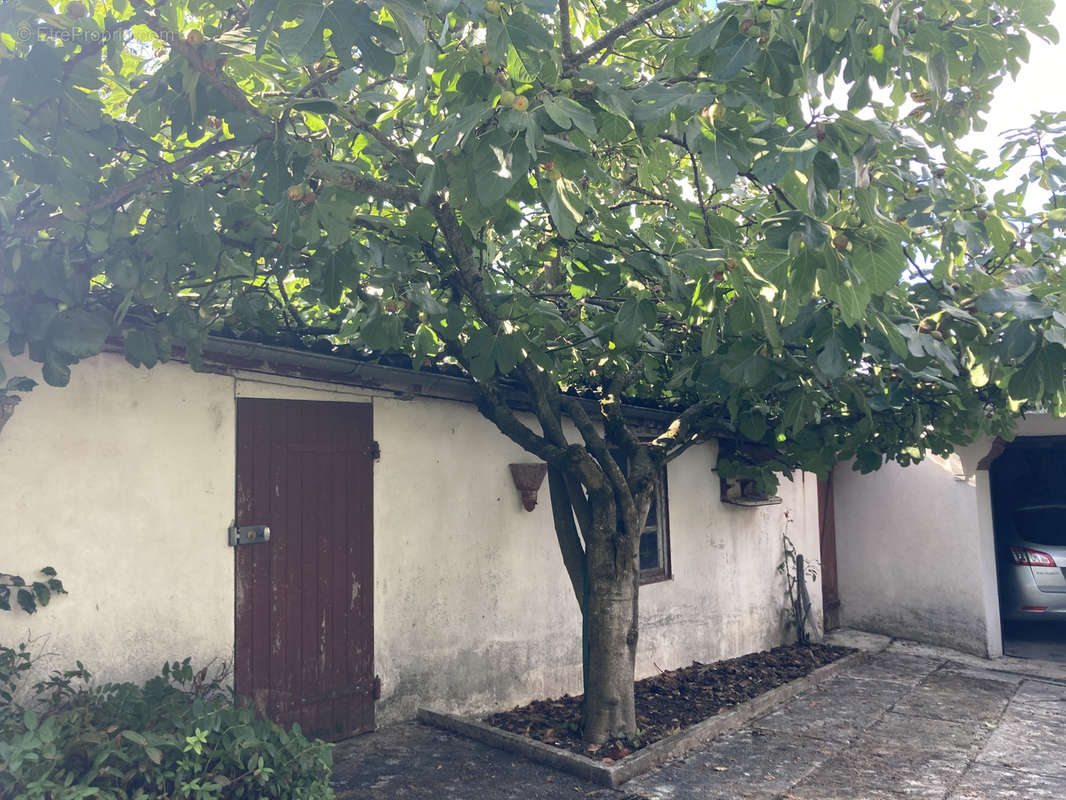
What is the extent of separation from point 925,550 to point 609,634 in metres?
6.47

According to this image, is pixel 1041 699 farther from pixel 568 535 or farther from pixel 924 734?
pixel 568 535

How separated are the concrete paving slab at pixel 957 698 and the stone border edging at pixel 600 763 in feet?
5.15

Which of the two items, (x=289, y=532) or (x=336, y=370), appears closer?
(x=289, y=532)

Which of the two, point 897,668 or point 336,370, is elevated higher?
point 336,370

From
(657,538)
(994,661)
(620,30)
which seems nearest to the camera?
(620,30)

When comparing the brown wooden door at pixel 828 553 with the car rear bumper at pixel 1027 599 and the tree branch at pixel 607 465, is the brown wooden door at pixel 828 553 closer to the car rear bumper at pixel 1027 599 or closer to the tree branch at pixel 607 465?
the car rear bumper at pixel 1027 599

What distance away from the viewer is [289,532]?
5.27 meters

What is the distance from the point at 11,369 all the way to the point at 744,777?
4.90 m

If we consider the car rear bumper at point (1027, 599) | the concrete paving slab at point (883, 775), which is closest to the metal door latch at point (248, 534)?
the concrete paving slab at point (883, 775)

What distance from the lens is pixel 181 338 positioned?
449 cm

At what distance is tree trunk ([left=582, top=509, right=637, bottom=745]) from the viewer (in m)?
5.61

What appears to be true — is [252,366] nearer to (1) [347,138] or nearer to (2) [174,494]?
(2) [174,494]

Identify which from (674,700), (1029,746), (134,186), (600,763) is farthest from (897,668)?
(134,186)

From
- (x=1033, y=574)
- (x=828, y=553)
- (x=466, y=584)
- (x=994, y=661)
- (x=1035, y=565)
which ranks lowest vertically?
(x=994, y=661)
